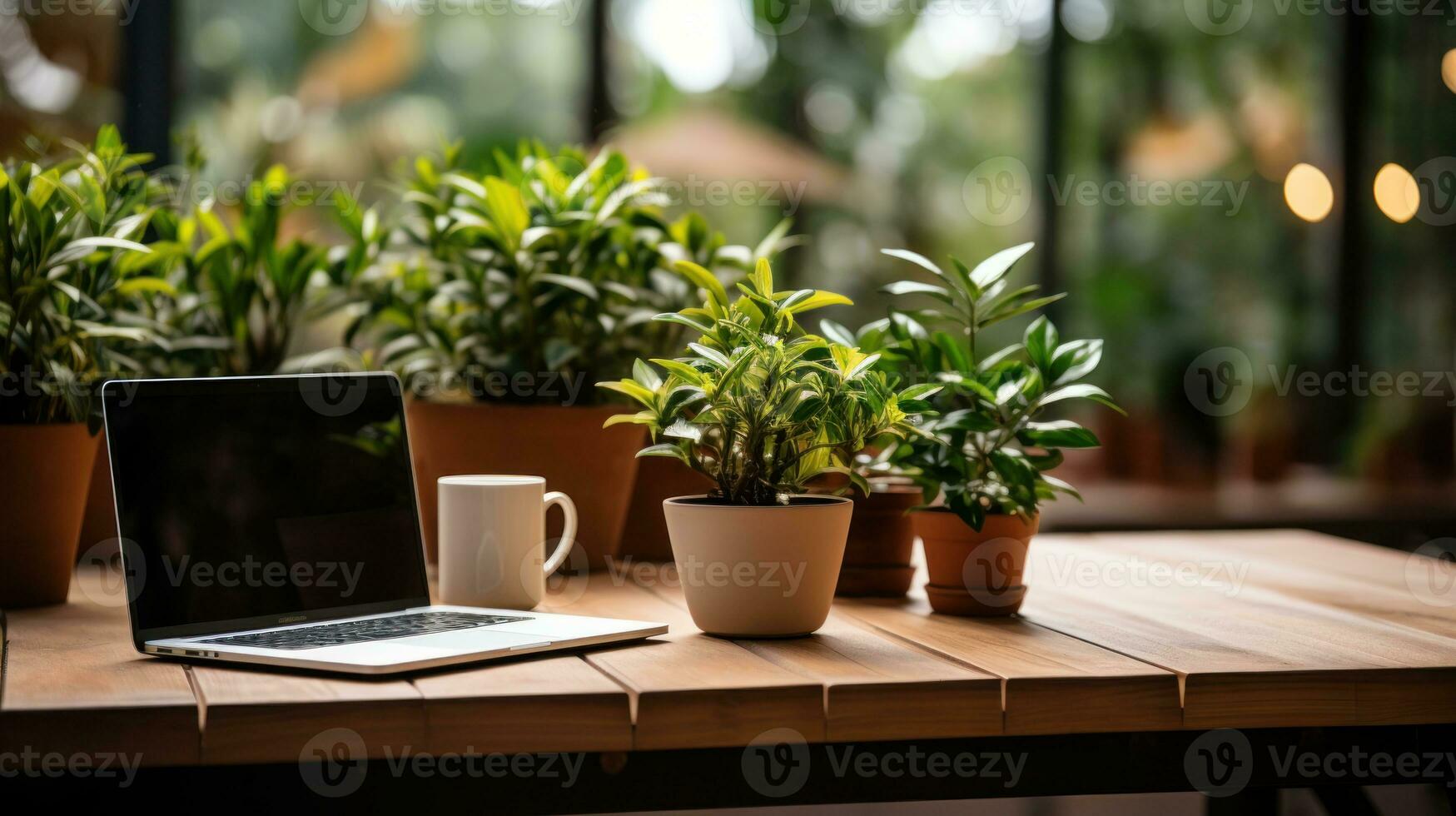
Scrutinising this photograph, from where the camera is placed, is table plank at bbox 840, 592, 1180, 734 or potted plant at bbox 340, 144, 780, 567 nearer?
table plank at bbox 840, 592, 1180, 734

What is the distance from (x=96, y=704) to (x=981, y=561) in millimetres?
741

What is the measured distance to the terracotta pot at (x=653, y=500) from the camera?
154 centimetres

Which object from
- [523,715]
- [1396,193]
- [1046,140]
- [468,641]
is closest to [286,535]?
[468,641]

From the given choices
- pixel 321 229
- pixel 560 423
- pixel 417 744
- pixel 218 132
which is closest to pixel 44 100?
pixel 218 132

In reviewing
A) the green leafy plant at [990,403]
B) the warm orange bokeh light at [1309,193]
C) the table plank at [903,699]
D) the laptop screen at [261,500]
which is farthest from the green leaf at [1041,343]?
the warm orange bokeh light at [1309,193]

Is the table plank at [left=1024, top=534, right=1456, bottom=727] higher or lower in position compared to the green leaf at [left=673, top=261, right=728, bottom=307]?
lower

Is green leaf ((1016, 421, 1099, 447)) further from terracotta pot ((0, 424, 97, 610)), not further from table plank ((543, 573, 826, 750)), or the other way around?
terracotta pot ((0, 424, 97, 610))

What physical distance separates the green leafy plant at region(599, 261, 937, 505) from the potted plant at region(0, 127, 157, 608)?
0.54m

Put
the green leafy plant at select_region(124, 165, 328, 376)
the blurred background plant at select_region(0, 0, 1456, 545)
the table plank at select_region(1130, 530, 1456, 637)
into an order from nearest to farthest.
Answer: the table plank at select_region(1130, 530, 1456, 637)
the green leafy plant at select_region(124, 165, 328, 376)
the blurred background plant at select_region(0, 0, 1456, 545)

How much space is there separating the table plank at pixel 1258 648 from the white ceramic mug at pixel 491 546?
1.56 feet

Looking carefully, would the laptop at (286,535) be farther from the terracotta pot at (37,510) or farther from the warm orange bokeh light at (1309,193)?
the warm orange bokeh light at (1309,193)

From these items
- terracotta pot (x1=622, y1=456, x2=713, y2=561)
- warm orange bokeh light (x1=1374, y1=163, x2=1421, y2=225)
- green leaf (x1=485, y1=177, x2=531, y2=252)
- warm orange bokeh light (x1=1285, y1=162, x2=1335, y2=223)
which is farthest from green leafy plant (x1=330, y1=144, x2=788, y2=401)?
warm orange bokeh light (x1=1374, y1=163, x2=1421, y2=225)

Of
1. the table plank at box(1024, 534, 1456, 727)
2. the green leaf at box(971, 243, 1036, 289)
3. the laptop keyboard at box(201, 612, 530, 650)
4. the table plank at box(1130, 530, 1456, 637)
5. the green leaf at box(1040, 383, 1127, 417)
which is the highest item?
the green leaf at box(971, 243, 1036, 289)

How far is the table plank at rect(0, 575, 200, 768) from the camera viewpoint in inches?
31.0
